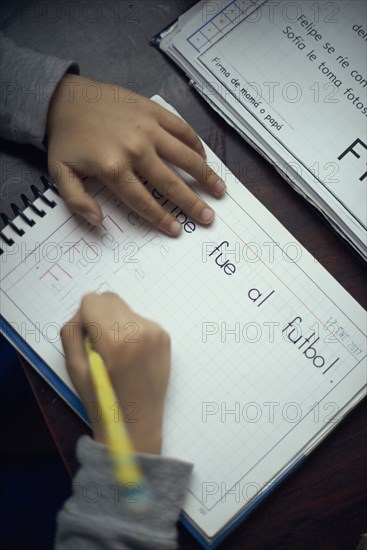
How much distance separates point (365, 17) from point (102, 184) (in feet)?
1.20

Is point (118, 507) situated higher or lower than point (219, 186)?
lower

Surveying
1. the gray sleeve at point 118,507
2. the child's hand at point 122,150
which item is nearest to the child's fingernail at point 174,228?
the child's hand at point 122,150

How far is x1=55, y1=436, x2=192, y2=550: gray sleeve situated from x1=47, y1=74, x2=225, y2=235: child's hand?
25cm

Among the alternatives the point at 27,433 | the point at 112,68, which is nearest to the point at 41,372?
the point at 27,433

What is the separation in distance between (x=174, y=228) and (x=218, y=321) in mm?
113

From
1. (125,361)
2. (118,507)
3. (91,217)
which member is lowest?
(118,507)

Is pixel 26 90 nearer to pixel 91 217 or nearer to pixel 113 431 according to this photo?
pixel 91 217

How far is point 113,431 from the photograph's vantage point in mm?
514

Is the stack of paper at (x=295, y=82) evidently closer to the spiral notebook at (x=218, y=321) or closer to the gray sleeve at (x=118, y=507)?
the spiral notebook at (x=218, y=321)

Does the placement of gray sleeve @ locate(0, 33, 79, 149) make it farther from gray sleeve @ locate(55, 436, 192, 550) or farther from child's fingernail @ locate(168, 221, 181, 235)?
gray sleeve @ locate(55, 436, 192, 550)

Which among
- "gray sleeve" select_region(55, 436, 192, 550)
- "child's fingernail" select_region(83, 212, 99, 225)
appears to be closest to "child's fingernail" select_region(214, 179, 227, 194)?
"child's fingernail" select_region(83, 212, 99, 225)

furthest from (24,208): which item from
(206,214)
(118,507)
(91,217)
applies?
(118,507)

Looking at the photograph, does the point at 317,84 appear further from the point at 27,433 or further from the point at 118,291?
the point at 27,433

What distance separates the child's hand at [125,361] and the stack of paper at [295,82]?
0.24m
